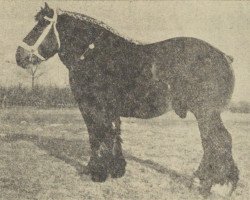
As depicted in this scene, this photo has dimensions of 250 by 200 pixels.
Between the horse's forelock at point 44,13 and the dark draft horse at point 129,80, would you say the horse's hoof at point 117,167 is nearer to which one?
the dark draft horse at point 129,80

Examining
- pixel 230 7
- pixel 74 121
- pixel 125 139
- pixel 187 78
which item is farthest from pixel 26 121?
pixel 230 7

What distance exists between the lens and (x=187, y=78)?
2.79 m

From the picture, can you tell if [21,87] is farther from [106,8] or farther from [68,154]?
[106,8]

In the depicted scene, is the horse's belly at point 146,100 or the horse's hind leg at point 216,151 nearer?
the horse's hind leg at point 216,151

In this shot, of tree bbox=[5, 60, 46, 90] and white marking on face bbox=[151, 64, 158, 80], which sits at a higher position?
white marking on face bbox=[151, 64, 158, 80]

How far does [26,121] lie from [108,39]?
1138 millimetres

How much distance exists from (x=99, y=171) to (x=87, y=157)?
36cm


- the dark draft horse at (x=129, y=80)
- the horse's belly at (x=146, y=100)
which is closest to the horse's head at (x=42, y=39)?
the dark draft horse at (x=129, y=80)

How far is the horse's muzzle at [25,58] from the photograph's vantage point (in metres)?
2.99

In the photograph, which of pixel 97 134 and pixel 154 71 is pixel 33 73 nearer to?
pixel 97 134

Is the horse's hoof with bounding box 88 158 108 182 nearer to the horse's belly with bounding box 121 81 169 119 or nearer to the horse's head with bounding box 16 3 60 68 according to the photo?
the horse's belly with bounding box 121 81 169 119

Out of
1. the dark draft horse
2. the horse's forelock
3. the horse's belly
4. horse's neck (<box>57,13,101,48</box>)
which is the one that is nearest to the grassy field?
the dark draft horse

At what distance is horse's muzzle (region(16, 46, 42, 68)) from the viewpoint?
9.81ft

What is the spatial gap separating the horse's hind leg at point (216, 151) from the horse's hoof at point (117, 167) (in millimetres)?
574
